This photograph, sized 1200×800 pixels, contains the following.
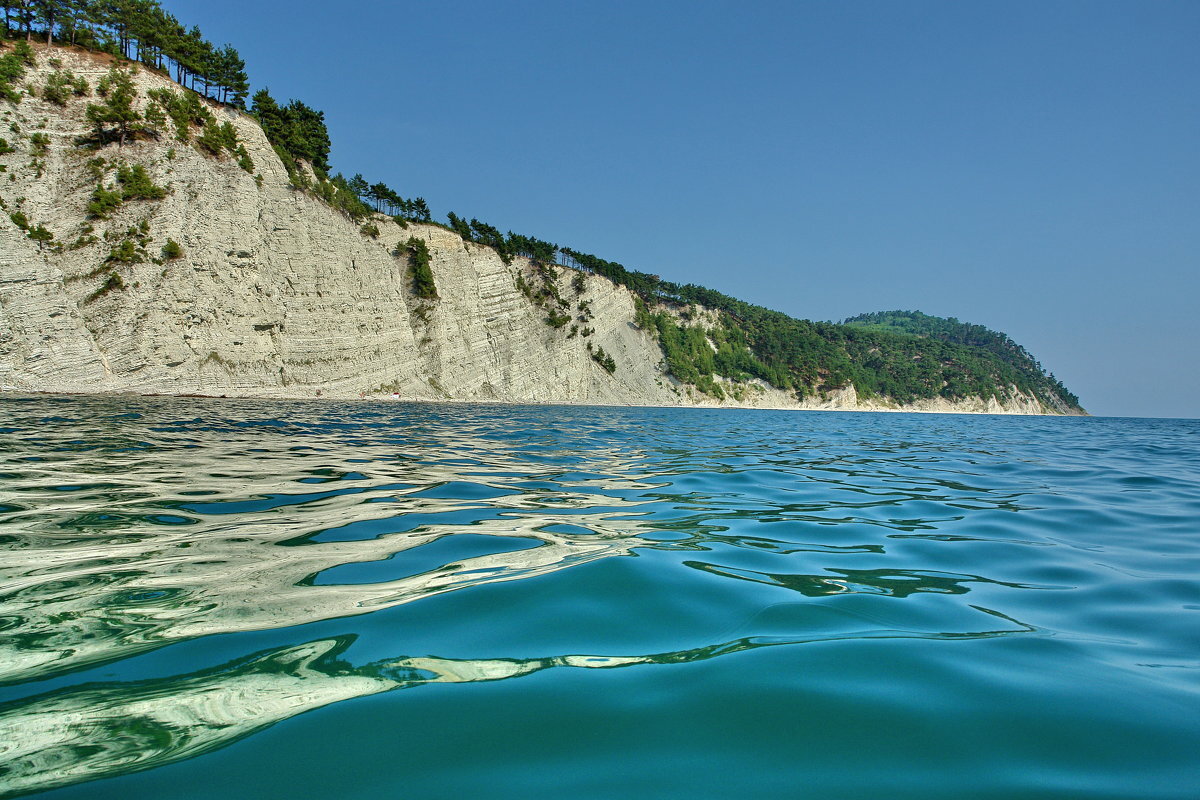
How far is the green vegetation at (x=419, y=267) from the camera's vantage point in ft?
180

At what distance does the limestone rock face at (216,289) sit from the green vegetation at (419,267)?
0.82 meters

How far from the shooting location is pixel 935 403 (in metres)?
119

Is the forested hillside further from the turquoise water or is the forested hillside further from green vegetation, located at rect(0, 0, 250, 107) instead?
the turquoise water

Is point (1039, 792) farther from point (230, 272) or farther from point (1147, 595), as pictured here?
point (230, 272)

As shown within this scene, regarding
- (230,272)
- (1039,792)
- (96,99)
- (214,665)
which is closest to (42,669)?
(214,665)

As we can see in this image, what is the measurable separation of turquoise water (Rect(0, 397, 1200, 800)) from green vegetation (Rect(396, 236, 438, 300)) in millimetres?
51075

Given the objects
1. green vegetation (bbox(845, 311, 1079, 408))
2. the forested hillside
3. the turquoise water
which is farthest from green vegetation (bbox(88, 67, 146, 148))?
green vegetation (bbox(845, 311, 1079, 408))

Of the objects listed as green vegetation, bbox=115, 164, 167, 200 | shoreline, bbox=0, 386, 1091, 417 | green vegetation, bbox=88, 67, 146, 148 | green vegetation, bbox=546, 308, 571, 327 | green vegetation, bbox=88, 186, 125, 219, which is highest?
green vegetation, bbox=88, 67, 146, 148

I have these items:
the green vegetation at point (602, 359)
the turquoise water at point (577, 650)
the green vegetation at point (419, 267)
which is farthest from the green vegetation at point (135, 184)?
the green vegetation at point (602, 359)

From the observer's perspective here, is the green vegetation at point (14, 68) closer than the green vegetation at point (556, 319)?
Yes

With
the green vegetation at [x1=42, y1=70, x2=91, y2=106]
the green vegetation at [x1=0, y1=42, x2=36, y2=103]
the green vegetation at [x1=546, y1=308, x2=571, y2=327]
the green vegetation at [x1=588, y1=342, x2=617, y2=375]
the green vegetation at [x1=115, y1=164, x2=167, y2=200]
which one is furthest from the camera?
the green vegetation at [x1=588, y1=342, x2=617, y2=375]

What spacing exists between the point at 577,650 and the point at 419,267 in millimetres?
56893

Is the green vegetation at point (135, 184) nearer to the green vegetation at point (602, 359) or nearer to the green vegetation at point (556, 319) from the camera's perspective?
the green vegetation at point (556, 319)

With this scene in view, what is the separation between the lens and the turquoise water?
1714 millimetres
